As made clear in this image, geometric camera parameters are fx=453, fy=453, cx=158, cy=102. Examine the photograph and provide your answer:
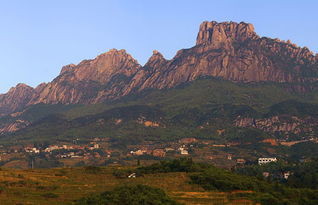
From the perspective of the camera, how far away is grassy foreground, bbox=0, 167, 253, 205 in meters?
103

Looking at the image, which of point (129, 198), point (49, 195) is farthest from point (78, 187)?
point (129, 198)

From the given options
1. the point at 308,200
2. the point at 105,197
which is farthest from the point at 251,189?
the point at 105,197

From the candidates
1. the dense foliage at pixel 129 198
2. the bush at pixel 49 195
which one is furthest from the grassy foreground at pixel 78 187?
the dense foliage at pixel 129 198

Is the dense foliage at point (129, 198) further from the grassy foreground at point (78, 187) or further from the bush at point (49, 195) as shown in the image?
the bush at point (49, 195)

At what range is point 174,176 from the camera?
136m

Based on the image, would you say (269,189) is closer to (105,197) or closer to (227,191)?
(227,191)

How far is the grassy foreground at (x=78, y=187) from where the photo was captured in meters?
103

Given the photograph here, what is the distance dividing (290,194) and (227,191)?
18.1 metres

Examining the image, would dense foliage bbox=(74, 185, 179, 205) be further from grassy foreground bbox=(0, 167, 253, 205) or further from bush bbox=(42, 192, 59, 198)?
bush bbox=(42, 192, 59, 198)

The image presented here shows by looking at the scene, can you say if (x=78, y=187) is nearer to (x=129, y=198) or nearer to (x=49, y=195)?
(x=49, y=195)

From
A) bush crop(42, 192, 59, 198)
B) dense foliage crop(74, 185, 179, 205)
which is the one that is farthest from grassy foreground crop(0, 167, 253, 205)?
dense foliage crop(74, 185, 179, 205)

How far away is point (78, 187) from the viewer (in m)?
120

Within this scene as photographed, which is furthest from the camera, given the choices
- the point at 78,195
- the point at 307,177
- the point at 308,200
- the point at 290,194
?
the point at 307,177

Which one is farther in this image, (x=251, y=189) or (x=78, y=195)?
(x=251, y=189)
